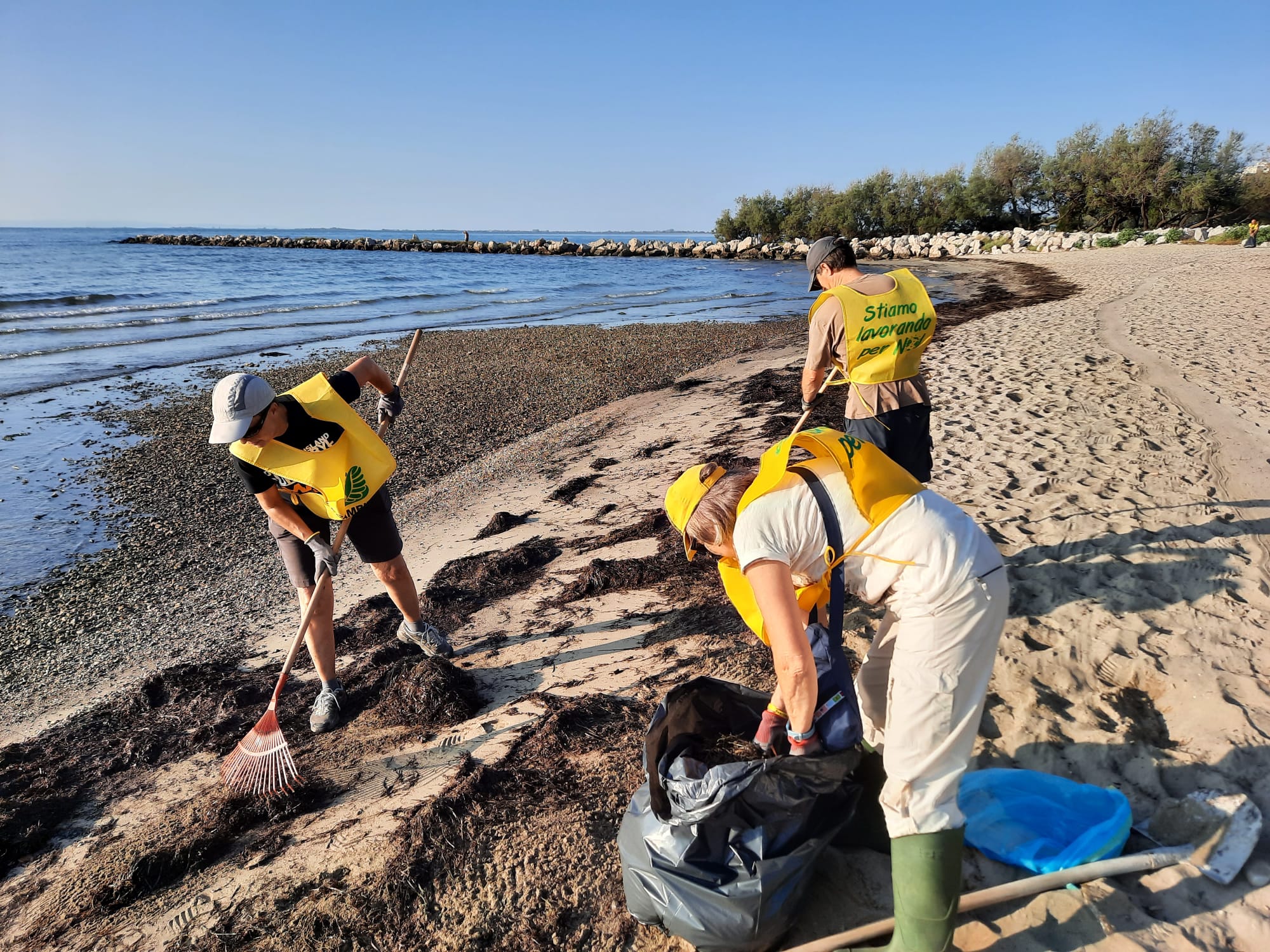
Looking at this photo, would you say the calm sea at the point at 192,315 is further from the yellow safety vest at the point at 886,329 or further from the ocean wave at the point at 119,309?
the yellow safety vest at the point at 886,329

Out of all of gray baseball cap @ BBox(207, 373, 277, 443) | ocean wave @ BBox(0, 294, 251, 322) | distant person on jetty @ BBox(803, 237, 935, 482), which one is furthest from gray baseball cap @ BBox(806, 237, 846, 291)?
ocean wave @ BBox(0, 294, 251, 322)

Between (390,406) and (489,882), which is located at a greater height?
(390,406)

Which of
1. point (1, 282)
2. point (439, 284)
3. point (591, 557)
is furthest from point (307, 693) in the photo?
point (1, 282)

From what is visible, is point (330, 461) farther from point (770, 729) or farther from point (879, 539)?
point (879, 539)

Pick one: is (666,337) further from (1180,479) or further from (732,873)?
(732,873)

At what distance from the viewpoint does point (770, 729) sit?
7.48 feet

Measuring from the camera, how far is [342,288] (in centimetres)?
2809

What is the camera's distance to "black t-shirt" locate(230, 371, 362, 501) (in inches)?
133

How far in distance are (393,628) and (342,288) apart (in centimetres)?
2693

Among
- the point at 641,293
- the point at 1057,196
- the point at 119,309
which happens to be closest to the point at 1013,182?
the point at 1057,196

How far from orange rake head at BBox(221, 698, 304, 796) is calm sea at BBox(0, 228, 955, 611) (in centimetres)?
353

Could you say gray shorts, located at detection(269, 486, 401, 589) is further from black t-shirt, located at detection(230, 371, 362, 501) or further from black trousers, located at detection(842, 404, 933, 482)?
black trousers, located at detection(842, 404, 933, 482)

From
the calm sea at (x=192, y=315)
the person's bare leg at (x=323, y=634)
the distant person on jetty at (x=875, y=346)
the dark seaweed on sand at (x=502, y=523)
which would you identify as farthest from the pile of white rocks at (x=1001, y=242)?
the person's bare leg at (x=323, y=634)

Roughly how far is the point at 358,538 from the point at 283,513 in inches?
16.1
